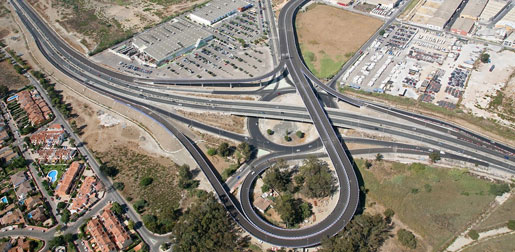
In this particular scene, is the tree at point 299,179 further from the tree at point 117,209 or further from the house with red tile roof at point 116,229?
the tree at point 117,209

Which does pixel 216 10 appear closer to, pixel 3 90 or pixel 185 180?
pixel 3 90

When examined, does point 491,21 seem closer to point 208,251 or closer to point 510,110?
point 510,110

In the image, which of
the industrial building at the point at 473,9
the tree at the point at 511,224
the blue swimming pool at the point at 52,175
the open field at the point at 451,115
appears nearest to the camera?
the tree at the point at 511,224

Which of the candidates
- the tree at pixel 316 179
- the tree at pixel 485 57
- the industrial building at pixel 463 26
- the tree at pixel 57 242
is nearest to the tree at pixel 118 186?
the tree at pixel 57 242

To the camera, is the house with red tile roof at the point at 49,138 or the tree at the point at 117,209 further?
the house with red tile roof at the point at 49,138

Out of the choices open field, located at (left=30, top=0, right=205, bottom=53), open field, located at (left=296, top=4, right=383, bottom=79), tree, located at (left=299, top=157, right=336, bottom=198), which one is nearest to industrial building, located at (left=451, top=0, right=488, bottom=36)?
open field, located at (left=296, top=4, right=383, bottom=79)

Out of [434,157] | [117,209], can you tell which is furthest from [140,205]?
[434,157]

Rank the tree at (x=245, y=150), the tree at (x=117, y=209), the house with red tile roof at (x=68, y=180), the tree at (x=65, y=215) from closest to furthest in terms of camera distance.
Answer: the tree at (x=65, y=215)
the tree at (x=117, y=209)
the house with red tile roof at (x=68, y=180)
the tree at (x=245, y=150)

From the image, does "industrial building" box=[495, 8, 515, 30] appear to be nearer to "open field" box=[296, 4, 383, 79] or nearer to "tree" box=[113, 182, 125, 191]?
"open field" box=[296, 4, 383, 79]

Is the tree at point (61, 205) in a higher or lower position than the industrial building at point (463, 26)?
lower
